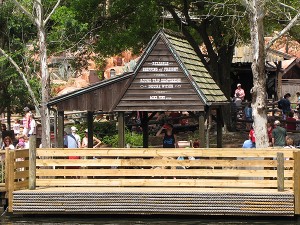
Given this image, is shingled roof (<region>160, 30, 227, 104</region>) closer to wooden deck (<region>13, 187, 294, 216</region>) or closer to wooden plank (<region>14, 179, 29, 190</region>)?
wooden deck (<region>13, 187, 294, 216</region>)

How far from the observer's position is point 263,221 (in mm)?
20344

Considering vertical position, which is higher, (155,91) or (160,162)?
(155,91)

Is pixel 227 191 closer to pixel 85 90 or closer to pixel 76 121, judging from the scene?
pixel 85 90

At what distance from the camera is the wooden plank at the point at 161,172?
2069 centimetres

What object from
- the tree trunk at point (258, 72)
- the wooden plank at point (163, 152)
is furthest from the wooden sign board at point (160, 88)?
the tree trunk at point (258, 72)

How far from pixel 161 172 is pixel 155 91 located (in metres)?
2.87

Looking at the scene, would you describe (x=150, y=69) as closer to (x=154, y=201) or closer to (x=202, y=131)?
(x=202, y=131)

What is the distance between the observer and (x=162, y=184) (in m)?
21.2

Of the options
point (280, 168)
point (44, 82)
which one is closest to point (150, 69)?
point (280, 168)

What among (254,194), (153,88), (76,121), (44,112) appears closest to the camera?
(254,194)

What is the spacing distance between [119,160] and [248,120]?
16.7 m

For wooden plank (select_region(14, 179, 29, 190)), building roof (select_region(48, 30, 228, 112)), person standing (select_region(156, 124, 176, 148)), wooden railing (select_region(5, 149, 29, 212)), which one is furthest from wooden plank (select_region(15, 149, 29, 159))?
person standing (select_region(156, 124, 176, 148))

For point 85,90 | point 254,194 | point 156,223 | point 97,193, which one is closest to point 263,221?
point 254,194

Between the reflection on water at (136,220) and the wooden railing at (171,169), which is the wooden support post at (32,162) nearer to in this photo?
the wooden railing at (171,169)
